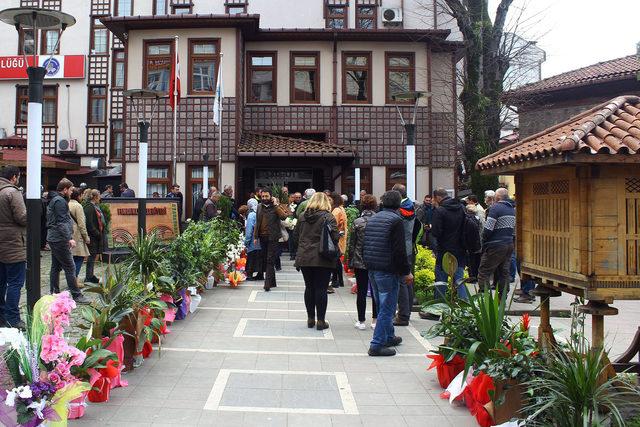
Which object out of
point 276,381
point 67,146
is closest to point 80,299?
point 276,381

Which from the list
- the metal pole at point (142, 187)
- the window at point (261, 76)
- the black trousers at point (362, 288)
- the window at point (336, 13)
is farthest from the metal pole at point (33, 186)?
the window at point (336, 13)

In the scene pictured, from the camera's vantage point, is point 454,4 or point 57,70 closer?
point 454,4

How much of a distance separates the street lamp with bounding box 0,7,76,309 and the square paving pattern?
201 centimetres

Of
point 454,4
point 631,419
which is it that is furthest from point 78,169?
point 631,419

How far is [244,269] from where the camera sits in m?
13.4

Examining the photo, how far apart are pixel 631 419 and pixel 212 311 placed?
257 inches

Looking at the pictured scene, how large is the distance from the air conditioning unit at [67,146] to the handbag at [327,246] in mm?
23942

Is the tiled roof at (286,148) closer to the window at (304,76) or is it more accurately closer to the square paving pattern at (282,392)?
the window at (304,76)

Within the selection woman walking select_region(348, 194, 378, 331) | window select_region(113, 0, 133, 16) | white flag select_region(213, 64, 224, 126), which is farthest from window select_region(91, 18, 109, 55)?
woman walking select_region(348, 194, 378, 331)

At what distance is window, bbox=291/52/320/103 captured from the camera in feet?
69.7

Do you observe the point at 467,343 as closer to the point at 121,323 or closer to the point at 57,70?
the point at 121,323

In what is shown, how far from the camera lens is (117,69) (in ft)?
92.3

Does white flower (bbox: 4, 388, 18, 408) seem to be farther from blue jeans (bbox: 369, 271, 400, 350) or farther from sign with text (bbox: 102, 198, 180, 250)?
sign with text (bbox: 102, 198, 180, 250)

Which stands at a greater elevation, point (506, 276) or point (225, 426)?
point (506, 276)
